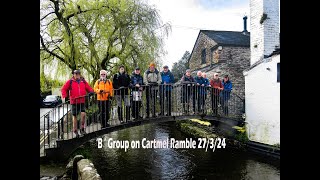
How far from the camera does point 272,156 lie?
5.40m

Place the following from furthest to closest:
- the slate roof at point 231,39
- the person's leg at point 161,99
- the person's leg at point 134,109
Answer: the slate roof at point 231,39 → the person's leg at point 161,99 → the person's leg at point 134,109

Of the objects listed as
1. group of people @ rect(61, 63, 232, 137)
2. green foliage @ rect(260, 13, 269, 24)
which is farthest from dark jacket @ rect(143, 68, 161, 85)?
green foliage @ rect(260, 13, 269, 24)

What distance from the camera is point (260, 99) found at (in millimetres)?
5586

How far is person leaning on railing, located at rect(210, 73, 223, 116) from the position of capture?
18.3 feet

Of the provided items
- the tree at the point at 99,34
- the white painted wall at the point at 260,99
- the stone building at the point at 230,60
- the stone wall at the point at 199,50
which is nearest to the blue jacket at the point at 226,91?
the stone building at the point at 230,60

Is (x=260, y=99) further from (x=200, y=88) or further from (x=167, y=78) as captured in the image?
(x=167, y=78)

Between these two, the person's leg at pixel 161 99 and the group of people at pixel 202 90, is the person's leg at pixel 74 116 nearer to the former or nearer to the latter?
the person's leg at pixel 161 99

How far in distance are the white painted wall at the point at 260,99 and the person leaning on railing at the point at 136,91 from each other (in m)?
2.38

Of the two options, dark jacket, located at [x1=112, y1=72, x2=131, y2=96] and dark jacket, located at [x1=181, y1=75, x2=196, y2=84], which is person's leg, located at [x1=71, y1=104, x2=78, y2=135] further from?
dark jacket, located at [x1=181, y1=75, x2=196, y2=84]

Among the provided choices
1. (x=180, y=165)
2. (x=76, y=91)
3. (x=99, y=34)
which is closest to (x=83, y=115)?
(x=76, y=91)

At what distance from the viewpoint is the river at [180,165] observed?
5195mm

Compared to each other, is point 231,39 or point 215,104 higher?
point 231,39
